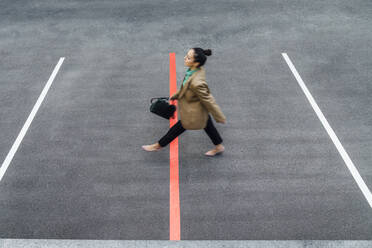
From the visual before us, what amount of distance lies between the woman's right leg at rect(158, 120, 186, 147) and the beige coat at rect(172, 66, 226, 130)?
20 centimetres

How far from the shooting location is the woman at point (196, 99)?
4051 mm

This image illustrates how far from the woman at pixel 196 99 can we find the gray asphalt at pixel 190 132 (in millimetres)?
783

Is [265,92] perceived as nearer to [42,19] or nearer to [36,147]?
[36,147]

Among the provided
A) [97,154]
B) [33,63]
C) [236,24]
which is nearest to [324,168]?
[97,154]

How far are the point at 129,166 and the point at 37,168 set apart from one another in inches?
56.9

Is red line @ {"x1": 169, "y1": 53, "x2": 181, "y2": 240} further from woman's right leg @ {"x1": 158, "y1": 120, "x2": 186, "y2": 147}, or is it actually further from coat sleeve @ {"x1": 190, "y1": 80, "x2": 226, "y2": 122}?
coat sleeve @ {"x1": 190, "y1": 80, "x2": 226, "y2": 122}

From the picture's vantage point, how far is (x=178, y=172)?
4777 mm

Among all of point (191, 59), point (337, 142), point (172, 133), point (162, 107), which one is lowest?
point (337, 142)

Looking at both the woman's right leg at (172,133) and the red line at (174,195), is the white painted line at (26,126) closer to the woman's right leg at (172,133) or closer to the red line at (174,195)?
the woman's right leg at (172,133)

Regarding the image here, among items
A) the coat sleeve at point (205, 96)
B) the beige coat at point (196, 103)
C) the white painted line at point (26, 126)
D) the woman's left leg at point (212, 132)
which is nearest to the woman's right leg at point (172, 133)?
the beige coat at point (196, 103)

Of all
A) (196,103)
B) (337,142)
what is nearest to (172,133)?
(196,103)

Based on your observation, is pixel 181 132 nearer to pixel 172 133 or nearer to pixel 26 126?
pixel 172 133

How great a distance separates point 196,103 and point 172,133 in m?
0.76

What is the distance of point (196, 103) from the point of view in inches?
168
